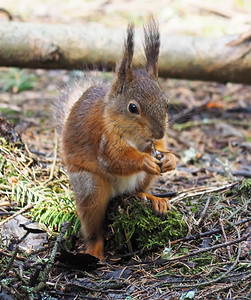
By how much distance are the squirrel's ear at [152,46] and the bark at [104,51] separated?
206 centimetres

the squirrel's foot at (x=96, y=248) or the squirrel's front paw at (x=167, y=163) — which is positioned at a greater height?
the squirrel's front paw at (x=167, y=163)

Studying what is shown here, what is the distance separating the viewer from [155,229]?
328 centimetres

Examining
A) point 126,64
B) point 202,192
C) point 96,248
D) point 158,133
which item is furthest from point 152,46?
point 96,248

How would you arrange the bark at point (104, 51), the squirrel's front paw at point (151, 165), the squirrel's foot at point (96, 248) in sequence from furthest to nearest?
the bark at point (104, 51), the squirrel's foot at point (96, 248), the squirrel's front paw at point (151, 165)

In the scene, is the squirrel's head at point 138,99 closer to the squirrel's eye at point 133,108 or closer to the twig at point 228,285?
the squirrel's eye at point 133,108

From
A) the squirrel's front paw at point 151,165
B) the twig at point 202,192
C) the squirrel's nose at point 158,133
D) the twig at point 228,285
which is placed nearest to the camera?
the twig at point 228,285

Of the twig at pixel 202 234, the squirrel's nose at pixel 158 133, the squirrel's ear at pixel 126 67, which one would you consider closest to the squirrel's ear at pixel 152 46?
the squirrel's ear at pixel 126 67

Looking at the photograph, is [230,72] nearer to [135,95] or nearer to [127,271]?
[135,95]

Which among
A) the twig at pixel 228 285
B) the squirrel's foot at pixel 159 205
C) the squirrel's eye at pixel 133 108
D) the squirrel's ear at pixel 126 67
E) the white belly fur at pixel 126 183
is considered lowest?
the squirrel's foot at pixel 159 205

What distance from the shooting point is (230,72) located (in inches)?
230

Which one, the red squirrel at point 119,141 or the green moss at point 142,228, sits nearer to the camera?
the red squirrel at point 119,141

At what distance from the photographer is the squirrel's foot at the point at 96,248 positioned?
3301mm

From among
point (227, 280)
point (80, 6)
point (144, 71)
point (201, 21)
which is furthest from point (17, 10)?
point (227, 280)

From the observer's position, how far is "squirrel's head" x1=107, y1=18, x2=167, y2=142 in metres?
3.06
